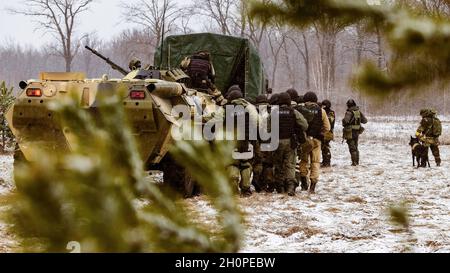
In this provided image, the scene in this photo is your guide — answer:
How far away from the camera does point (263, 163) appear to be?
8.73 meters

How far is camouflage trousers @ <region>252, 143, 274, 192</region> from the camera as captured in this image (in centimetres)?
869

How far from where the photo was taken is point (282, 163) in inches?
329

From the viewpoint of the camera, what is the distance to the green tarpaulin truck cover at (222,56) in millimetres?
12367

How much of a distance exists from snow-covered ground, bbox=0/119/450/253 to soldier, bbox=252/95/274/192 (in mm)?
446

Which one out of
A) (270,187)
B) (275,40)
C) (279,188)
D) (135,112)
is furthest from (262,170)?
(275,40)

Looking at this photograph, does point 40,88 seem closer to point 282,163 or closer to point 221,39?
point 282,163

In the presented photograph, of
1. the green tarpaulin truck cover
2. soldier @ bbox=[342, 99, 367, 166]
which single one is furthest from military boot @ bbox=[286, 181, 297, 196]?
soldier @ bbox=[342, 99, 367, 166]

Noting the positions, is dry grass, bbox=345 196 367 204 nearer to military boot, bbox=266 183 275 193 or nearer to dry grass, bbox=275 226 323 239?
military boot, bbox=266 183 275 193

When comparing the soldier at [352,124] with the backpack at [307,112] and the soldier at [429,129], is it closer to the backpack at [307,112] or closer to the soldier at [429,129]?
the soldier at [429,129]

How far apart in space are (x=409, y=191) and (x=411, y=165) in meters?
4.86

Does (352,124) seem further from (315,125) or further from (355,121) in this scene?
(315,125)

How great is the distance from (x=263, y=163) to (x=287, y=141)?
70 cm

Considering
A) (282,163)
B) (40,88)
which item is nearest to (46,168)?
(40,88)
